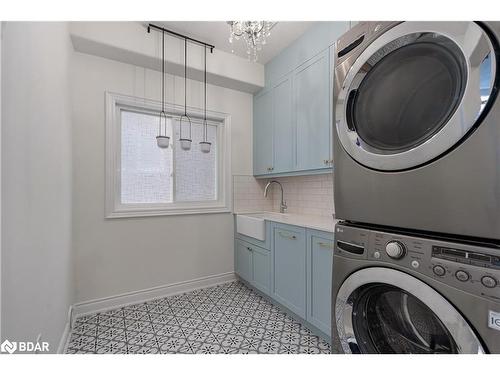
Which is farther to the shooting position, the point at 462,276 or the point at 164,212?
the point at 164,212

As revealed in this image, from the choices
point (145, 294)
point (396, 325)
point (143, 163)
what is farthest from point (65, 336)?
point (396, 325)

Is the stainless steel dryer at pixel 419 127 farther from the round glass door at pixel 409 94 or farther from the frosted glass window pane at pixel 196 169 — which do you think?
the frosted glass window pane at pixel 196 169

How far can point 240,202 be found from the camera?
2.85 m

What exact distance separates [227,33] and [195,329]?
264 centimetres

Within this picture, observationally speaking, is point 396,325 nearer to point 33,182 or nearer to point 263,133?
point 33,182

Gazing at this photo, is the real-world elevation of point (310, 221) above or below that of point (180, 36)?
below

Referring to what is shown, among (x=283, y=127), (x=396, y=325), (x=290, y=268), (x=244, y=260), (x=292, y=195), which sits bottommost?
(x=244, y=260)

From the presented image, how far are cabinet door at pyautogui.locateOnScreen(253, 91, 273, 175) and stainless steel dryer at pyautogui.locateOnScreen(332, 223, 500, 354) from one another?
1.76 meters

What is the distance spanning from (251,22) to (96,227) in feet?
7.07

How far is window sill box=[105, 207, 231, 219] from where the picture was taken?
2189 millimetres

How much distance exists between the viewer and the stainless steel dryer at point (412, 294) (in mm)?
646

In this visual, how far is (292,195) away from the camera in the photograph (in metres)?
2.84
